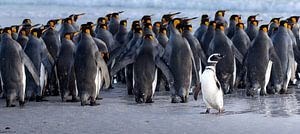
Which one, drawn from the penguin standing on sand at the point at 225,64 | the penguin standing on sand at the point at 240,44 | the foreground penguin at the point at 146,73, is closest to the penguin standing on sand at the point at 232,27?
the penguin standing on sand at the point at 240,44

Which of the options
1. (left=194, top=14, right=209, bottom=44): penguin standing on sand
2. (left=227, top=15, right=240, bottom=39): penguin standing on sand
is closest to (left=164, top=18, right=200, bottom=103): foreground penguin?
(left=194, top=14, right=209, bottom=44): penguin standing on sand

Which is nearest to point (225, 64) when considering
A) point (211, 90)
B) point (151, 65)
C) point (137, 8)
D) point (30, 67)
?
point (151, 65)

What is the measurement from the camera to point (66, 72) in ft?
28.3

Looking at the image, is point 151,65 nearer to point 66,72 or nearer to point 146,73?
point 146,73

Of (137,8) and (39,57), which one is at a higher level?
(137,8)

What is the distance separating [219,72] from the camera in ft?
29.7

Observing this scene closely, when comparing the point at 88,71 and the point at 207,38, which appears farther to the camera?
the point at 207,38

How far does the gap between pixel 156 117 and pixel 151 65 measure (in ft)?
5.19

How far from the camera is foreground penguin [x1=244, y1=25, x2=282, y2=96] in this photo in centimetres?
873

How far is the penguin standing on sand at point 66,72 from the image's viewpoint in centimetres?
844

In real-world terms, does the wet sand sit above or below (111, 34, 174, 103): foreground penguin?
below

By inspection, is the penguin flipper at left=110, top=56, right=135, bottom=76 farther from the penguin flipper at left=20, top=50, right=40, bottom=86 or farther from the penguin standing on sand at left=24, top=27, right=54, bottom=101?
the penguin flipper at left=20, top=50, right=40, bottom=86

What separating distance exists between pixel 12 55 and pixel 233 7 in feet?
60.3

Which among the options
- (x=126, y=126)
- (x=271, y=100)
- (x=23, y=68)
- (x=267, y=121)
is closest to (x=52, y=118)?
(x=126, y=126)
